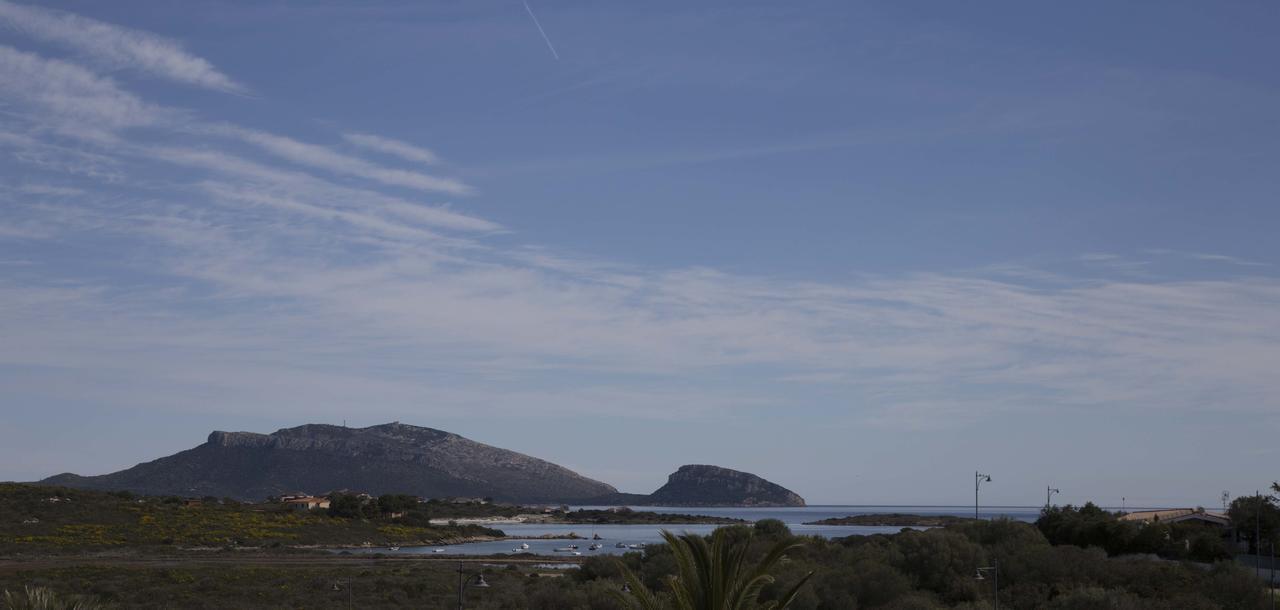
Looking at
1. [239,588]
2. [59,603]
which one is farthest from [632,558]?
[59,603]

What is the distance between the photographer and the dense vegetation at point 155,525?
8406 cm

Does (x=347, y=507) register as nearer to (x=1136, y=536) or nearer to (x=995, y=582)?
(x=1136, y=536)

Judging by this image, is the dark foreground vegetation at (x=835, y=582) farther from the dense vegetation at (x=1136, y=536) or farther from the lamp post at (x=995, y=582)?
the dense vegetation at (x=1136, y=536)

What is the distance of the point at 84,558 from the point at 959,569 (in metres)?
50.8

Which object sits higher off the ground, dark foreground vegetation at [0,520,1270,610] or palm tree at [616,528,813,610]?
palm tree at [616,528,813,610]

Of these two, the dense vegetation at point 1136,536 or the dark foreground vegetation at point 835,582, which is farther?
the dense vegetation at point 1136,536

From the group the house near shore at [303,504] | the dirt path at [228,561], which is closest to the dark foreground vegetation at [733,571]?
the dirt path at [228,561]

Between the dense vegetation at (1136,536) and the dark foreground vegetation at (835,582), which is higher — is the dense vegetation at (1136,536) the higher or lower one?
the higher one

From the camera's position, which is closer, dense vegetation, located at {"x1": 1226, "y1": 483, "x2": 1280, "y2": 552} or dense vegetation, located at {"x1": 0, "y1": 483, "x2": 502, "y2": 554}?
dense vegetation, located at {"x1": 1226, "y1": 483, "x2": 1280, "y2": 552}

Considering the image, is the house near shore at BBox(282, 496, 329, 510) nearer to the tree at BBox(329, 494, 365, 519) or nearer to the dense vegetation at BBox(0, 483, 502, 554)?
the tree at BBox(329, 494, 365, 519)

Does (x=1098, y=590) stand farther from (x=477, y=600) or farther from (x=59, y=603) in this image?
(x=59, y=603)

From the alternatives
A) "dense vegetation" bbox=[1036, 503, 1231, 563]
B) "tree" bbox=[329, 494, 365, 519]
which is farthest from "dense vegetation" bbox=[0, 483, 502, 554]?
"dense vegetation" bbox=[1036, 503, 1231, 563]

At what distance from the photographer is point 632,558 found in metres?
48.5

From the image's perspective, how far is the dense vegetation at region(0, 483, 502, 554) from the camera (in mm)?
84062
